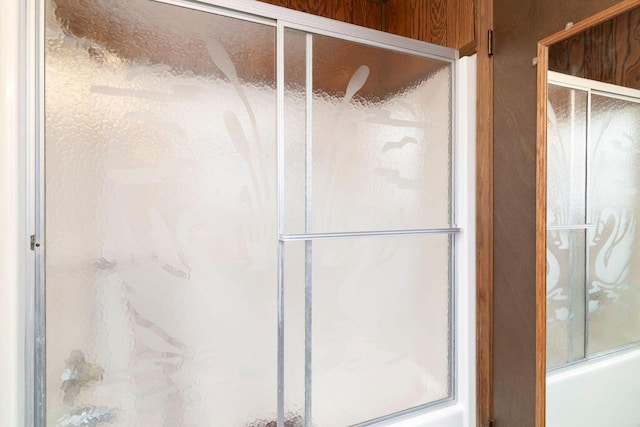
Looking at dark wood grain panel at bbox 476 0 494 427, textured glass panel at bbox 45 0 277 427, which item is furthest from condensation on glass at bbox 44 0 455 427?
dark wood grain panel at bbox 476 0 494 427

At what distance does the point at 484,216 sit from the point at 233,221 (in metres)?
0.99

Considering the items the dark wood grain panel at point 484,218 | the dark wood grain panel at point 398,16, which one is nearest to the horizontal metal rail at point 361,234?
A: the dark wood grain panel at point 484,218

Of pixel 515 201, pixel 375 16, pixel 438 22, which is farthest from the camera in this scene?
pixel 375 16

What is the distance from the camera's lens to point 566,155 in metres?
1.14

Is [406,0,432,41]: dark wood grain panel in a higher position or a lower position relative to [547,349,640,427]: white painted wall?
higher

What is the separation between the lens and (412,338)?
4.60ft

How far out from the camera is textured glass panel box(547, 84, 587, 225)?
1.11 meters

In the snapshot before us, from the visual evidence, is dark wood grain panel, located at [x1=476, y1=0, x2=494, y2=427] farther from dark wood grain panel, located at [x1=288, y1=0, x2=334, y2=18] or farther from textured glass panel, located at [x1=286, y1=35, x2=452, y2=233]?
dark wood grain panel, located at [x1=288, y1=0, x2=334, y2=18]

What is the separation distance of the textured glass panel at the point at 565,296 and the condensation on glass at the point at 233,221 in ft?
1.21

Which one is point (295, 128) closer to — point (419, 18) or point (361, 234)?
point (361, 234)

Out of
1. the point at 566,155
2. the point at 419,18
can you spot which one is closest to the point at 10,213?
the point at 566,155

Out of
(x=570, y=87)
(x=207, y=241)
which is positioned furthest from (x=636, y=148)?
(x=207, y=241)

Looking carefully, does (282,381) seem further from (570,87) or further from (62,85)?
(570,87)

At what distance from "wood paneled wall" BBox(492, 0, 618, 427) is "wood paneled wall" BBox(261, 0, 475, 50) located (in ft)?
0.55
